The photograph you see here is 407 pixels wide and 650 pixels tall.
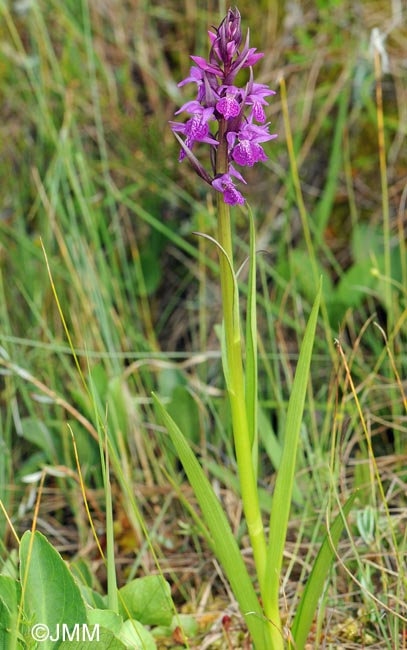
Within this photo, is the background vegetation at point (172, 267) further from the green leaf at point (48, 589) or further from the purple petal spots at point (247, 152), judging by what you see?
the purple petal spots at point (247, 152)

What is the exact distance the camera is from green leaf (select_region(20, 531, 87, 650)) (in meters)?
1.21

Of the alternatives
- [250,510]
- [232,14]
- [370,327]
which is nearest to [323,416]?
[370,327]

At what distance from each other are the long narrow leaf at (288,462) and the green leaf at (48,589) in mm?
339

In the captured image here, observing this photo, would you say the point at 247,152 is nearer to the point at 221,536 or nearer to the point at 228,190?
the point at 228,190

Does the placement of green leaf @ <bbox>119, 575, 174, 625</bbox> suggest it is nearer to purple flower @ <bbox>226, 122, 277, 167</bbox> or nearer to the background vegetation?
the background vegetation

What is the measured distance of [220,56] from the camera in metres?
1.15

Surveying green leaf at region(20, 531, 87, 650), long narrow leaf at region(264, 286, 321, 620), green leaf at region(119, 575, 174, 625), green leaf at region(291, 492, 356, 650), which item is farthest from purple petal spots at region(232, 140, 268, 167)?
green leaf at region(119, 575, 174, 625)

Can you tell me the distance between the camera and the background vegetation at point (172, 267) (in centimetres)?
194

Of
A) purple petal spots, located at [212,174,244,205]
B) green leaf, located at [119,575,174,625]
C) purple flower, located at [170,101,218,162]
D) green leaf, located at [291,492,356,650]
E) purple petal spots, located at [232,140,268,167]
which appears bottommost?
green leaf, located at [119,575,174,625]

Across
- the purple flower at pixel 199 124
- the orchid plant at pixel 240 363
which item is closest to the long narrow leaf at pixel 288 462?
the orchid plant at pixel 240 363

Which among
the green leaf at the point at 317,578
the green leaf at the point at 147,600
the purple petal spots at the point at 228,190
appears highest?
the purple petal spots at the point at 228,190

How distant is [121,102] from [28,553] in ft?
7.23

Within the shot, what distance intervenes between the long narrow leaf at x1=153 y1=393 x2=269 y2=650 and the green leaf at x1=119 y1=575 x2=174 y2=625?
22 centimetres

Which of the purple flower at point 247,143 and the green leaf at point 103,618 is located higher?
the purple flower at point 247,143
